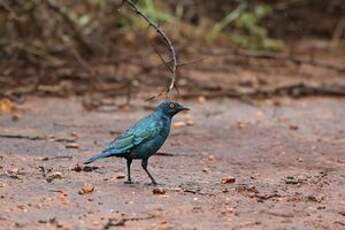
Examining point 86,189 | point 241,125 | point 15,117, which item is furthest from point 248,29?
point 86,189

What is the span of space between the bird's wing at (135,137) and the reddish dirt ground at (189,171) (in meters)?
0.24

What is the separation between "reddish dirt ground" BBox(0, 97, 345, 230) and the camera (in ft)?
15.8

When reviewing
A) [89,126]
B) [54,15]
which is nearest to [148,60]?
[54,15]

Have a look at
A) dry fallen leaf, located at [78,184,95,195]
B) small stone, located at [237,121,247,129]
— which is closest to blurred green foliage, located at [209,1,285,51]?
small stone, located at [237,121,247,129]

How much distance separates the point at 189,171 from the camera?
20.6ft

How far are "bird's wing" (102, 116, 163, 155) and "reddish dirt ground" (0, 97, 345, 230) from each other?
0.24m

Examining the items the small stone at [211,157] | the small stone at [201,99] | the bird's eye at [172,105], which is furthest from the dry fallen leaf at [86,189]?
the small stone at [201,99]

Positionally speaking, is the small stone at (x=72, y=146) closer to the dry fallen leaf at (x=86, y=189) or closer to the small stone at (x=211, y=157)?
the small stone at (x=211, y=157)

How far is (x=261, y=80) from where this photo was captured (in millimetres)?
10906

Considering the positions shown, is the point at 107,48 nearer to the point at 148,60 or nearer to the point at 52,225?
the point at 148,60

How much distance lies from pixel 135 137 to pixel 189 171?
35.1 inches

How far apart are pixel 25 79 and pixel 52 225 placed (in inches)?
234

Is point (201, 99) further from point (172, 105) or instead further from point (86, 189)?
point (86, 189)

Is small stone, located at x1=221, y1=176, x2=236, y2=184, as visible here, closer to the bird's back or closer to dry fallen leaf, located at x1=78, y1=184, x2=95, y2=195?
the bird's back
